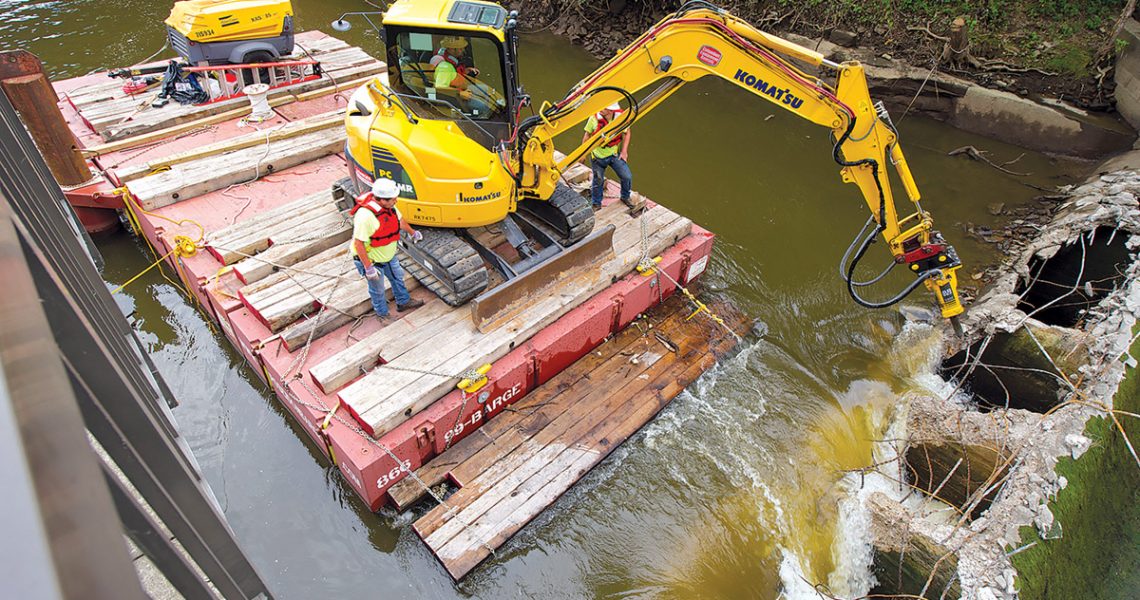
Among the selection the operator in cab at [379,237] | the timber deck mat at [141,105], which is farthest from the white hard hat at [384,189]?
the timber deck mat at [141,105]

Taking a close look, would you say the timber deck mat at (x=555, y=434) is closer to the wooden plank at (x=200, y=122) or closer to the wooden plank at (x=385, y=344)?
the wooden plank at (x=385, y=344)

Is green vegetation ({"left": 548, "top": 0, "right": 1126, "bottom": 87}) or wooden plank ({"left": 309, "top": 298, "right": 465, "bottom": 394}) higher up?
green vegetation ({"left": 548, "top": 0, "right": 1126, "bottom": 87})

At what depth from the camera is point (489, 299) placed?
600 cm

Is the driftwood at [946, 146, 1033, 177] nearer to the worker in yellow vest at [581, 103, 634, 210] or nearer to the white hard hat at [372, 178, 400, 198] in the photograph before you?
the worker in yellow vest at [581, 103, 634, 210]

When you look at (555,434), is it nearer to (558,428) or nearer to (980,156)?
(558,428)

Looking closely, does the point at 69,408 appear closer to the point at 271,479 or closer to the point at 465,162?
the point at 465,162

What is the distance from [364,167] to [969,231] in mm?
8160

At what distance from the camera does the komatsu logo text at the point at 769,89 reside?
18.4 ft

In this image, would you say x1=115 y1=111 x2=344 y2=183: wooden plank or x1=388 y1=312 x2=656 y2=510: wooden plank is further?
x1=115 y1=111 x2=344 y2=183: wooden plank

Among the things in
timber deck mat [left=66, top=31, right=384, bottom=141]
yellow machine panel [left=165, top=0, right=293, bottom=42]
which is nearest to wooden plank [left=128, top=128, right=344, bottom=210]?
timber deck mat [left=66, top=31, right=384, bottom=141]

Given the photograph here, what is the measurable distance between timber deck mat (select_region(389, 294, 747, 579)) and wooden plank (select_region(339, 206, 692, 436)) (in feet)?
2.17

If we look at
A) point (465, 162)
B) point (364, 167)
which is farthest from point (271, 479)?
point (465, 162)

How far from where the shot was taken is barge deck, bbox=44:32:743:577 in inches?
215

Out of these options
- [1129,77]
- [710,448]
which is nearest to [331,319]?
[710,448]
